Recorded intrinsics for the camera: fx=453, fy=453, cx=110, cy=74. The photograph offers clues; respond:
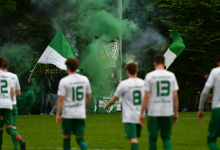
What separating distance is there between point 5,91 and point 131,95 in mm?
2433

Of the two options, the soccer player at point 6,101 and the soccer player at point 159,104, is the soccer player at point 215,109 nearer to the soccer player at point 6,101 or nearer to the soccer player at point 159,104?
the soccer player at point 159,104

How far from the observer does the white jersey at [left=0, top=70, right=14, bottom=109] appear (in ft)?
26.4

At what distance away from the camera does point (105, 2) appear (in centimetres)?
2534

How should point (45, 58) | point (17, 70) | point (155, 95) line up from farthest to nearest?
point (17, 70), point (45, 58), point (155, 95)

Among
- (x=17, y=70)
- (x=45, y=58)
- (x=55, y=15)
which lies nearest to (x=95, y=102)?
(x=45, y=58)

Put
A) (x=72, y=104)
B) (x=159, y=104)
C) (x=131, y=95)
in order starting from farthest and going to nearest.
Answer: (x=131, y=95) → (x=72, y=104) → (x=159, y=104)

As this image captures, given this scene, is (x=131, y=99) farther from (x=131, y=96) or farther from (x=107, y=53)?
(x=107, y=53)

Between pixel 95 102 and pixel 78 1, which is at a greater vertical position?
pixel 78 1

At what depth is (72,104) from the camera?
22.3 feet

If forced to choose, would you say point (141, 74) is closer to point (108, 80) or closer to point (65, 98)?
A: point (108, 80)

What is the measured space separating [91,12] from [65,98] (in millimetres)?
18442

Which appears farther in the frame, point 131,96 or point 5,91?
point 5,91

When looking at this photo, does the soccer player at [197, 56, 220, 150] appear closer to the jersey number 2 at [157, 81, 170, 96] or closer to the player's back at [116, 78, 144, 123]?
the jersey number 2 at [157, 81, 170, 96]

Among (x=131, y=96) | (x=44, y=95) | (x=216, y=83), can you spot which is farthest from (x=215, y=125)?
(x=44, y=95)
